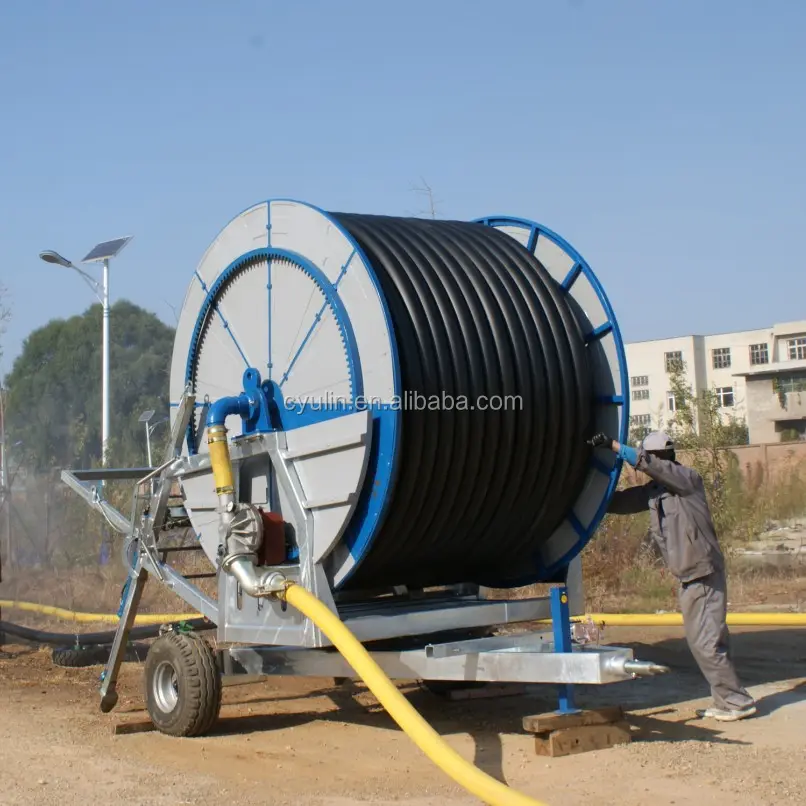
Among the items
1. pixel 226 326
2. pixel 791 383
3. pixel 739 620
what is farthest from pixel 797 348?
pixel 226 326

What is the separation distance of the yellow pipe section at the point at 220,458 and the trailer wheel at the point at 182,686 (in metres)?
1.11

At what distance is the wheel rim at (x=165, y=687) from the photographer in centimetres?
775

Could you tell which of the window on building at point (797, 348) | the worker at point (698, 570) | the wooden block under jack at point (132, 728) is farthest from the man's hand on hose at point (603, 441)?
the window on building at point (797, 348)

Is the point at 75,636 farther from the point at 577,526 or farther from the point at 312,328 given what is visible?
the point at 577,526

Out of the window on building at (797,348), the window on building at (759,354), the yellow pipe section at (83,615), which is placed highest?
the window on building at (759,354)

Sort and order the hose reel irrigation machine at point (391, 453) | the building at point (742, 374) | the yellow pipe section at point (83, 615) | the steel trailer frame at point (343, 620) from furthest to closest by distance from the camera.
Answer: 1. the building at point (742, 374)
2. the yellow pipe section at point (83, 615)
3. the hose reel irrigation machine at point (391, 453)
4. the steel trailer frame at point (343, 620)

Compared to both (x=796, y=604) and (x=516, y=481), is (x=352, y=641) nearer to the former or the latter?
(x=516, y=481)

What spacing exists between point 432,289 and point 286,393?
1238mm

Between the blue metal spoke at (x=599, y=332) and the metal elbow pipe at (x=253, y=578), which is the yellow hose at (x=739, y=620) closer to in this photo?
the blue metal spoke at (x=599, y=332)

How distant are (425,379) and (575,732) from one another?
2215 mm

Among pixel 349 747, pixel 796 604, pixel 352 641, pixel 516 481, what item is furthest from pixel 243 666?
pixel 796 604

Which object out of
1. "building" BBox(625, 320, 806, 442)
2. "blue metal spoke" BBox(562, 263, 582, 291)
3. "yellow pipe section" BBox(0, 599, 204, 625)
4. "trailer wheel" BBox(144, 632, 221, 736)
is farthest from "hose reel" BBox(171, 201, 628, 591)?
"building" BBox(625, 320, 806, 442)

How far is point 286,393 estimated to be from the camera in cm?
780

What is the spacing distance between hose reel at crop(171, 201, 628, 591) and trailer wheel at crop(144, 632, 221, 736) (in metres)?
1.02
